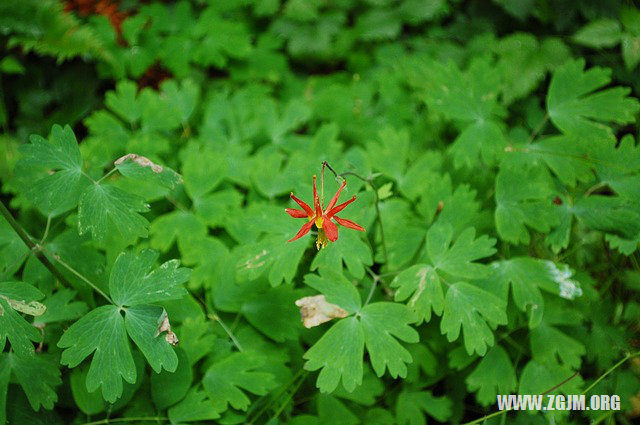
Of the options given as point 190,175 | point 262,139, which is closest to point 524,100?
point 262,139

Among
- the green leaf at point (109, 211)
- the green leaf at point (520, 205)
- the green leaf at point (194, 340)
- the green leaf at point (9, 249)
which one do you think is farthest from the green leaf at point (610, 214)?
the green leaf at point (9, 249)

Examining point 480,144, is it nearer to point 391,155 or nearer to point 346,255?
point 391,155

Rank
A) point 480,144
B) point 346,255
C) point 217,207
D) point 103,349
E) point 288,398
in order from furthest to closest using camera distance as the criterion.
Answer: point 217,207
point 480,144
point 288,398
point 346,255
point 103,349

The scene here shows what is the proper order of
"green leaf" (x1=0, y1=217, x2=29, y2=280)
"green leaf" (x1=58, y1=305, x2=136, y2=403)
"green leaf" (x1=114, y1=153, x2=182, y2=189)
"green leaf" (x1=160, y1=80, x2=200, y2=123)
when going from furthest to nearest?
"green leaf" (x1=160, y1=80, x2=200, y2=123) → "green leaf" (x1=0, y1=217, x2=29, y2=280) → "green leaf" (x1=114, y1=153, x2=182, y2=189) → "green leaf" (x1=58, y1=305, x2=136, y2=403)

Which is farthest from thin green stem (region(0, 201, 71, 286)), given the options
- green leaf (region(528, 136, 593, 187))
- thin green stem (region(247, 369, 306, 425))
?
green leaf (region(528, 136, 593, 187))

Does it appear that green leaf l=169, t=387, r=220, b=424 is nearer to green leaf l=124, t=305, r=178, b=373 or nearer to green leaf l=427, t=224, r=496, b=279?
green leaf l=124, t=305, r=178, b=373

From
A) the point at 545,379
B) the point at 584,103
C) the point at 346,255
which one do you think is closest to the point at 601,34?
the point at 584,103
